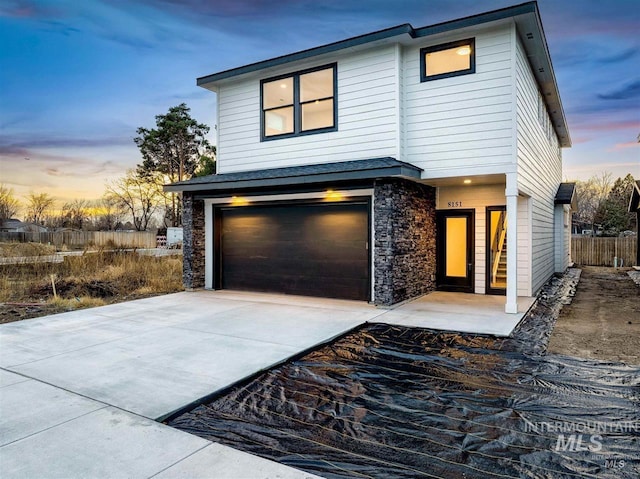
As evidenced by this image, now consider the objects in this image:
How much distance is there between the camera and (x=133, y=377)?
4.35 m

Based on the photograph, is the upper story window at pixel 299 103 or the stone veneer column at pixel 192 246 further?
the stone veneer column at pixel 192 246

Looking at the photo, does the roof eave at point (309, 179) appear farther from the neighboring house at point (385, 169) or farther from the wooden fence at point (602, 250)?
the wooden fence at point (602, 250)

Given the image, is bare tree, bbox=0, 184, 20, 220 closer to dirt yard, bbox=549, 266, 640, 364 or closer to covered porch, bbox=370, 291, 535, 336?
covered porch, bbox=370, 291, 535, 336

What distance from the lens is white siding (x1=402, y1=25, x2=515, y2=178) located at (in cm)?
756

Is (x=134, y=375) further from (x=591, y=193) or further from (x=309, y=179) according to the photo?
(x=591, y=193)

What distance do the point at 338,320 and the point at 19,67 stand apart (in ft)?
54.2

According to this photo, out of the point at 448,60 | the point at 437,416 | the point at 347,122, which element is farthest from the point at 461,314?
the point at 448,60

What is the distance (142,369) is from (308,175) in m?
5.02

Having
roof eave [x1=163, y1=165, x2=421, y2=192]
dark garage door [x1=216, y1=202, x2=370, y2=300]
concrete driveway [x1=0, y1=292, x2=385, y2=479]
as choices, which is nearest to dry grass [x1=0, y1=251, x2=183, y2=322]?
concrete driveway [x1=0, y1=292, x2=385, y2=479]

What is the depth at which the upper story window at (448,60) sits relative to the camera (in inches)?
311

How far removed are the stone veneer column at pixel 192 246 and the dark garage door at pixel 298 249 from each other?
557mm

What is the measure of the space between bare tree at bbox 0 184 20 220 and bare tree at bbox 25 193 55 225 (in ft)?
3.53

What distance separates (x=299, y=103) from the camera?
31.1ft

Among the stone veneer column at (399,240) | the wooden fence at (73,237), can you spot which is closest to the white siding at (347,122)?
the stone veneer column at (399,240)
